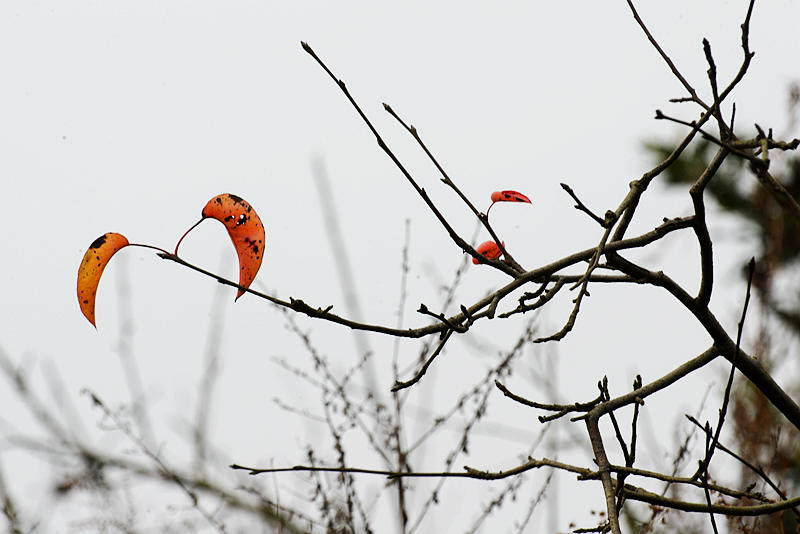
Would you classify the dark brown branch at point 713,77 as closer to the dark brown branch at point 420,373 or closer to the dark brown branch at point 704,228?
the dark brown branch at point 704,228

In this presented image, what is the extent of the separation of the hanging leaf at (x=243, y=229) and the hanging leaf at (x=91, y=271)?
0.28 feet

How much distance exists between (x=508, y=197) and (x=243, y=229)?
1.58 ft

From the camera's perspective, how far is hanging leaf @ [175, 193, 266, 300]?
3.62ft

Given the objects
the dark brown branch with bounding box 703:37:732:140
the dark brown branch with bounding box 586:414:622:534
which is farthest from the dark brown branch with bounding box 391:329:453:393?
the dark brown branch with bounding box 703:37:732:140

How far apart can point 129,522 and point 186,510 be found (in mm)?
364

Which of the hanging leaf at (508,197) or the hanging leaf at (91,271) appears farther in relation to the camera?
the hanging leaf at (508,197)

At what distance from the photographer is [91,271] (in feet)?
3.52

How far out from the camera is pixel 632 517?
2604 millimetres

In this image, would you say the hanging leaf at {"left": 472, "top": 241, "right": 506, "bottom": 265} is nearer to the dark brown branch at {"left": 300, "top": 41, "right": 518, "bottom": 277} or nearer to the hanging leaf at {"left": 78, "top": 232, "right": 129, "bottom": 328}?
the dark brown branch at {"left": 300, "top": 41, "right": 518, "bottom": 277}

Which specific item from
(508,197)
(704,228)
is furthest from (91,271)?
(704,228)

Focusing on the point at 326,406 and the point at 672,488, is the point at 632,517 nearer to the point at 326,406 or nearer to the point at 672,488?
the point at 672,488

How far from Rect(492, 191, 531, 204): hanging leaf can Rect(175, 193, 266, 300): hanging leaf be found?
1.45 ft

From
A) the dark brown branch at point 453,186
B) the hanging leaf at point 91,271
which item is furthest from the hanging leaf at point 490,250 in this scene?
the hanging leaf at point 91,271

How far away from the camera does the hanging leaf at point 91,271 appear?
1.07 meters
